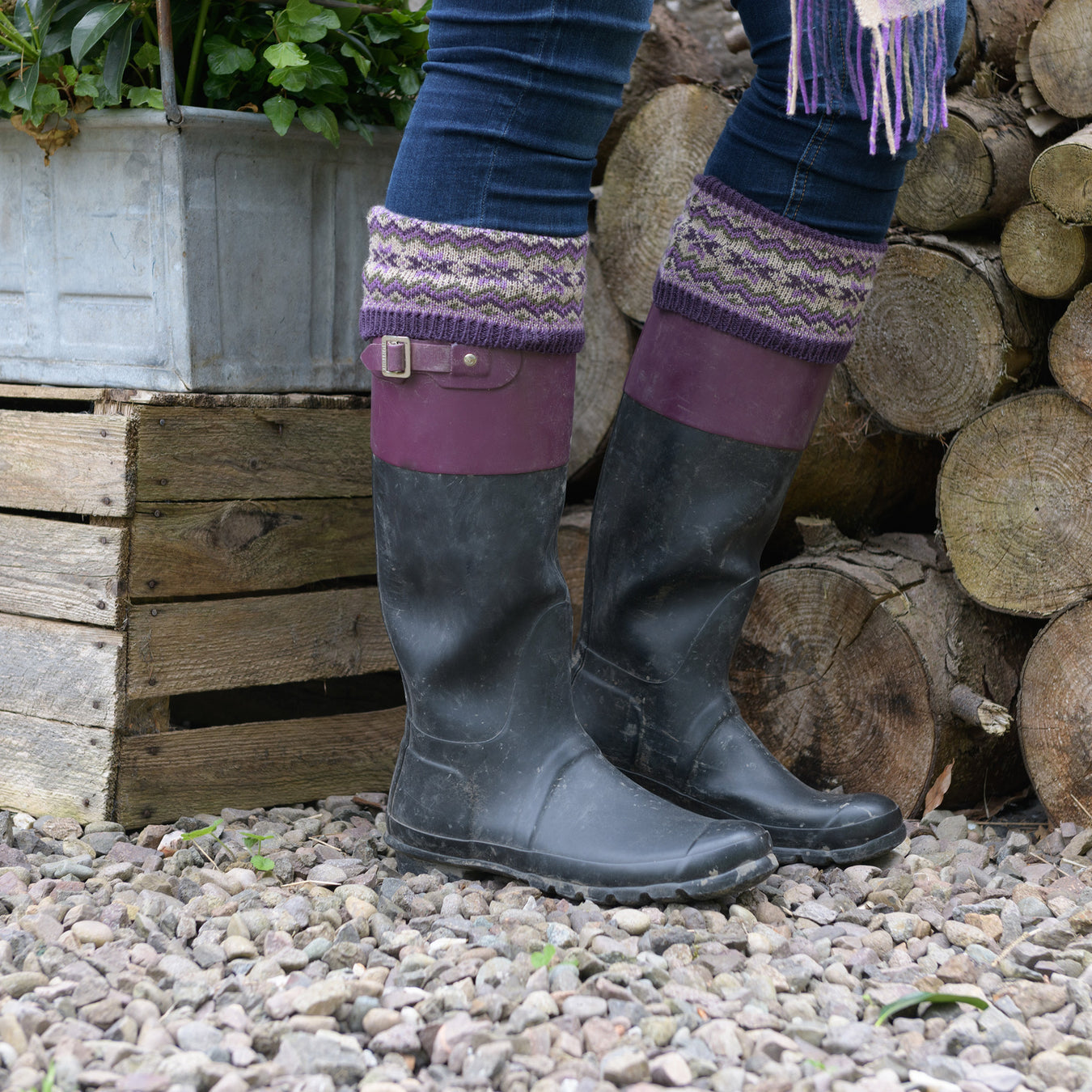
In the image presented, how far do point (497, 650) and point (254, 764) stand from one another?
0.49m

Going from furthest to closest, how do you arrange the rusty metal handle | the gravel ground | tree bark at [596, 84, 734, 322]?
tree bark at [596, 84, 734, 322]
the rusty metal handle
the gravel ground

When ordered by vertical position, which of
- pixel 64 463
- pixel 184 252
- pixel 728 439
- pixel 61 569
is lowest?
pixel 61 569

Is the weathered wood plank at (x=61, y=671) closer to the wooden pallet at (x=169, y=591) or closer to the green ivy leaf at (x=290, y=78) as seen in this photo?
the wooden pallet at (x=169, y=591)

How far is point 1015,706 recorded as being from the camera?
1609 mm

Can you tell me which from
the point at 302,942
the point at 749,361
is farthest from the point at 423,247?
the point at 302,942

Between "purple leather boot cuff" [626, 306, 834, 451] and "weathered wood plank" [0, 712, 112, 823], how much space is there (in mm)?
749

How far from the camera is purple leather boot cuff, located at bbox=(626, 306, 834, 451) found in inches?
48.4

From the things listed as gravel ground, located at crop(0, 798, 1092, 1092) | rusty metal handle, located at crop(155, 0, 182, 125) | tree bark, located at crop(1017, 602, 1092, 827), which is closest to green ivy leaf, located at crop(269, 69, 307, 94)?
rusty metal handle, located at crop(155, 0, 182, 125)

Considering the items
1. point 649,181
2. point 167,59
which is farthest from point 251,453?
point 649,181

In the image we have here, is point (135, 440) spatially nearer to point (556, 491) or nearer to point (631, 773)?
point (556, 491)

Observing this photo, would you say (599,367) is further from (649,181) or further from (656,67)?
(656,67)

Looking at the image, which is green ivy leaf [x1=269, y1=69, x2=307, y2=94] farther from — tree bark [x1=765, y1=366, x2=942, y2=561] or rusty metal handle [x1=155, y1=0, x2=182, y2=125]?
tree bark [x1=765, y1=366, x2=942, y2=561]

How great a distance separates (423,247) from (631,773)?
0.63 metres

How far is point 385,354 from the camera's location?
42.4 inches
